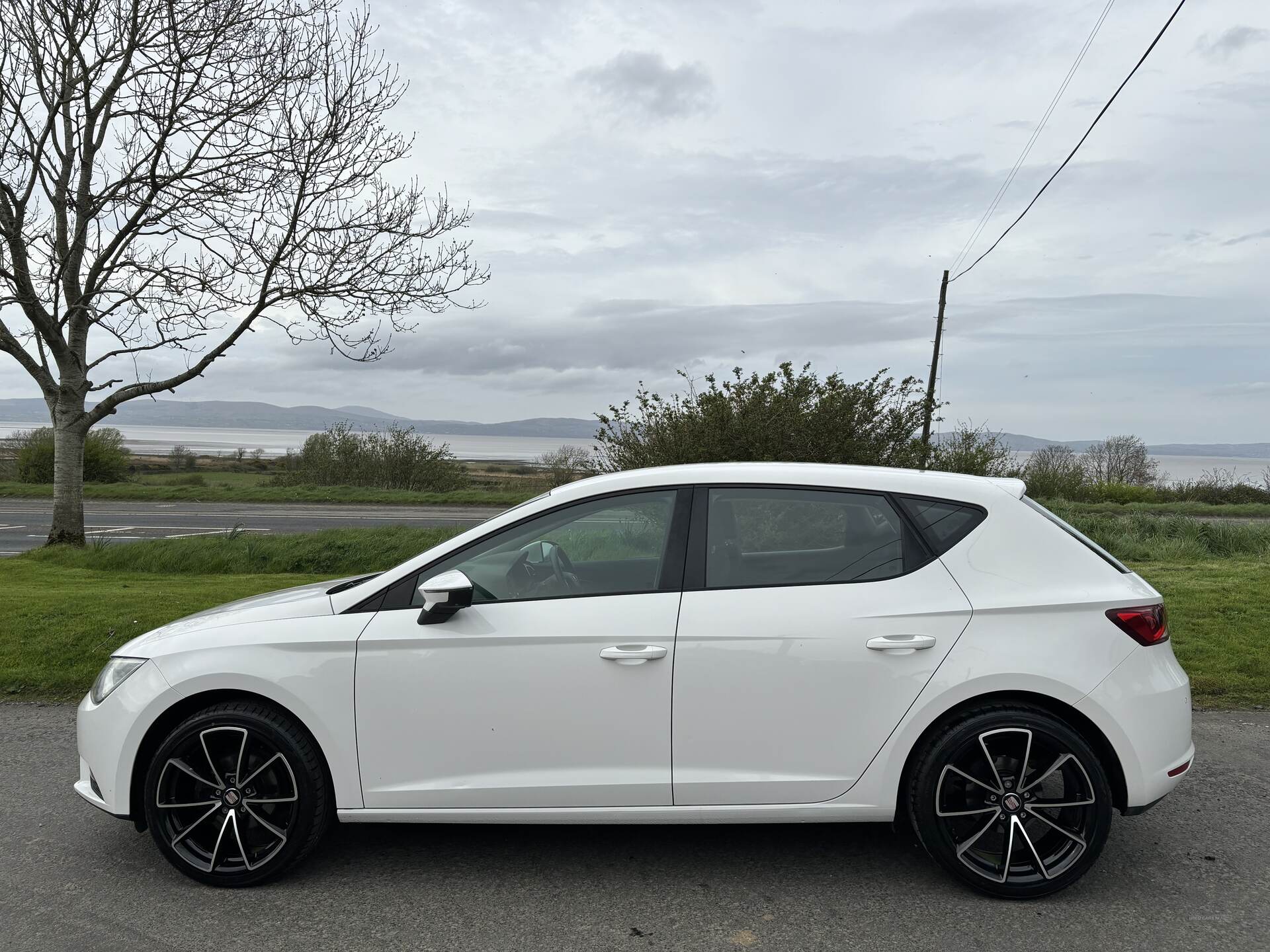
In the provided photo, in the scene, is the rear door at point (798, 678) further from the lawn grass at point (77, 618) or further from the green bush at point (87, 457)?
the green bush at point (87, 457)

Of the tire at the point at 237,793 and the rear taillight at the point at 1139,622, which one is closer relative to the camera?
the rear taillight at the point at 1139,622

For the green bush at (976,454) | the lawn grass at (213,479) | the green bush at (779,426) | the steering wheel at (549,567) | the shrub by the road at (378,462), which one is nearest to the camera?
the steering wheel at (549,567)

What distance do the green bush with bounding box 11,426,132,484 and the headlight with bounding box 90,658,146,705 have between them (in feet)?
104

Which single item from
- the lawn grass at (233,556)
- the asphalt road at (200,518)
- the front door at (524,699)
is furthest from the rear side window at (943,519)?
the asphalt road at (200,518)

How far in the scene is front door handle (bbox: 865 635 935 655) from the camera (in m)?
3.38

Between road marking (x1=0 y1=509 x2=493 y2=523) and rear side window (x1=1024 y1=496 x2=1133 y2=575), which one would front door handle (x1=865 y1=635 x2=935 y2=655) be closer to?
rear side window (x1=1024 y1=496 x2=1133 y2=575)

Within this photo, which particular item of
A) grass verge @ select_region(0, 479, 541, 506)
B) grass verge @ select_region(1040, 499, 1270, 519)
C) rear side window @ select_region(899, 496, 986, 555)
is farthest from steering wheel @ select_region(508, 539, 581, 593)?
grass verge @ select_region(0, 479, 541, 506)

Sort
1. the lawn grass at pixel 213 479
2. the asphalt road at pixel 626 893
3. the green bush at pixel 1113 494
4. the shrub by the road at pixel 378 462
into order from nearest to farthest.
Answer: the asphalt road at pixel 626 893
the green bush at pixel 1113 494
the shrub by the road at pixel 378 462
the lawn grass at pixel 213 479

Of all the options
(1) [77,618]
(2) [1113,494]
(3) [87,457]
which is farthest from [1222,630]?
(3) [87,457]

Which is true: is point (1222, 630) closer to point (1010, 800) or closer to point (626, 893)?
point (1010, 800)

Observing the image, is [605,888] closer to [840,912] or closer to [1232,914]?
[840,912]

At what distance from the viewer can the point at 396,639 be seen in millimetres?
3504

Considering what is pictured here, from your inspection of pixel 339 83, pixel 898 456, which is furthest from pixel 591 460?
pixel 339 83

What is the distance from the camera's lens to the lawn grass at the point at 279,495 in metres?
26.8
